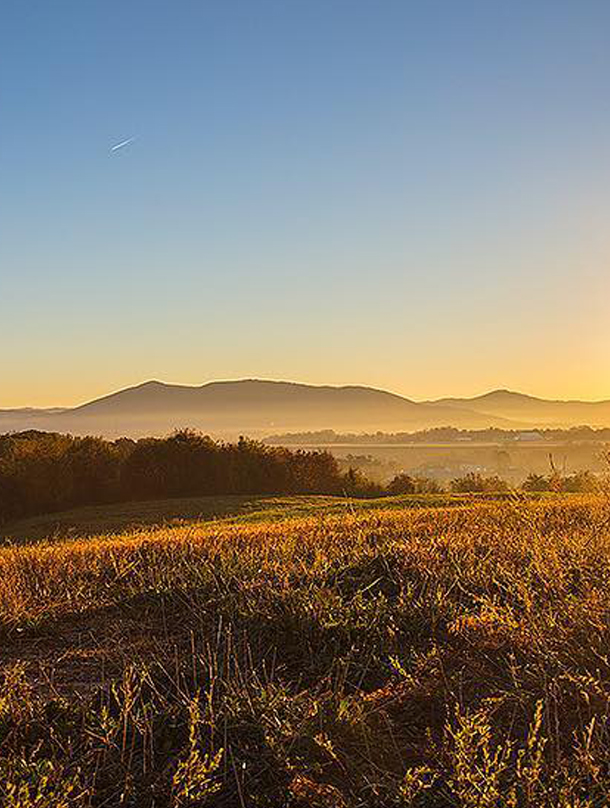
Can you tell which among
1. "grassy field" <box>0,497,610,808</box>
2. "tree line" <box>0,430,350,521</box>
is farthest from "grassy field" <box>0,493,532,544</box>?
"grassy field" <box>0,497,610,808</box>

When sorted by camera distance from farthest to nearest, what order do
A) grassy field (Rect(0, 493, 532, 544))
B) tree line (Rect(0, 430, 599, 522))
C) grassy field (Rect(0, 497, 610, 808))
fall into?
tree line (Rect(0, 430, 599, 522))
grassy field (Rect(0, 493, 532, 544))
grassy field (Rect(0, 497, 610, 808))

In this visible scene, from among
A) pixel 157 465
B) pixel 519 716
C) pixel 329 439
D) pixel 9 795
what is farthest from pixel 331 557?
pixel 329 439

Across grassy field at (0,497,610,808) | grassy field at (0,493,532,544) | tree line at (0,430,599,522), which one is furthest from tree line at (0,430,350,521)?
grassy field at (0,497,610,808)

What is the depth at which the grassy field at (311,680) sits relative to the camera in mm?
4215

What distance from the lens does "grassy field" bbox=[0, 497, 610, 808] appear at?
4.21 m

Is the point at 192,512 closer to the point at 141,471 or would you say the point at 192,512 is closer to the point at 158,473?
A: the point at 158,473

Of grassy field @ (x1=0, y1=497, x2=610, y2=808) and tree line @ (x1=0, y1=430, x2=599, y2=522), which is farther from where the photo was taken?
tree line @ (x1=0, y1=430, x2=599, y2=522)

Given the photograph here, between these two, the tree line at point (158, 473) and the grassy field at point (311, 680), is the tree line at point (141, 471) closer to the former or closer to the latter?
the tree line at point (158, 473)

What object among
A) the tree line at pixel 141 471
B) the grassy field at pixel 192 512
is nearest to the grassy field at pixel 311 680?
the grassy field at pixel 192 512

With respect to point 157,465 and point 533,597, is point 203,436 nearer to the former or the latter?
point 157,465

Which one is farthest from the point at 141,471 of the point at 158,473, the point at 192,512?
the point at 192,512

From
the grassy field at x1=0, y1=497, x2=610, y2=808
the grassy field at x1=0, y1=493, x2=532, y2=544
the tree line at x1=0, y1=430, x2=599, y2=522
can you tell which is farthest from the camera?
the tree line at x1=0, y1=430, x2=599, y2=522

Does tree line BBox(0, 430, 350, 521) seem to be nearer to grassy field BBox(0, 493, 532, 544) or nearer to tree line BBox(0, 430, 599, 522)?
tree line BBox(0, 430, 599, 522)

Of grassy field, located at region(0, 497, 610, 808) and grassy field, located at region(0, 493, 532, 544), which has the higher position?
grassy field, located at region(0, 497, 610, 808)
